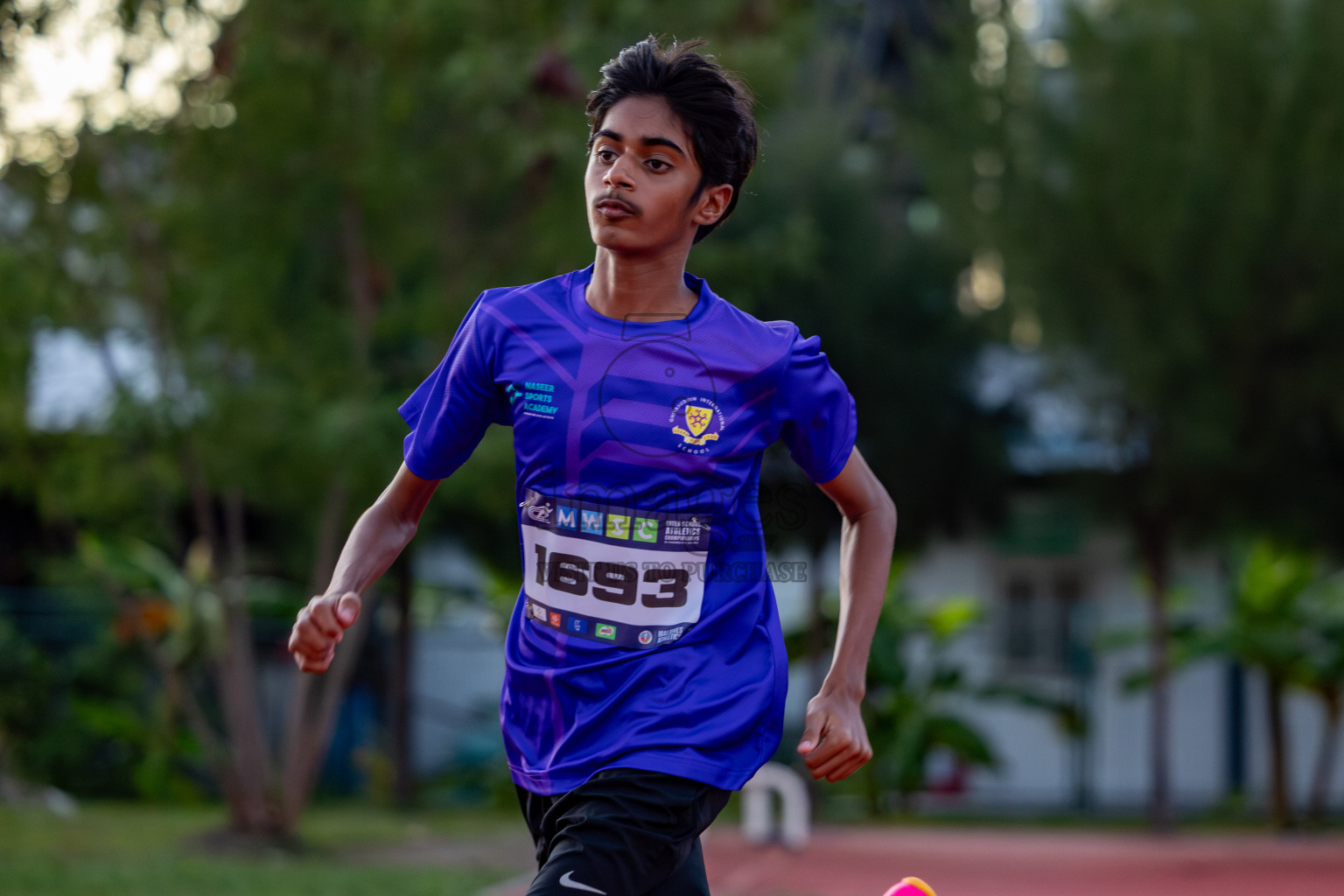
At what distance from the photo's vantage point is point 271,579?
53.9 feet

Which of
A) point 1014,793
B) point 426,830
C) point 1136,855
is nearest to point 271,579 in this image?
point 426,830

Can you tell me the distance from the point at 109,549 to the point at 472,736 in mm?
4830

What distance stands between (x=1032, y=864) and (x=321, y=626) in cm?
864

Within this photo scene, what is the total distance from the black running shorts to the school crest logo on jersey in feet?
1.83

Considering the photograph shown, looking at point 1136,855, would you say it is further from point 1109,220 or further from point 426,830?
point 426,830

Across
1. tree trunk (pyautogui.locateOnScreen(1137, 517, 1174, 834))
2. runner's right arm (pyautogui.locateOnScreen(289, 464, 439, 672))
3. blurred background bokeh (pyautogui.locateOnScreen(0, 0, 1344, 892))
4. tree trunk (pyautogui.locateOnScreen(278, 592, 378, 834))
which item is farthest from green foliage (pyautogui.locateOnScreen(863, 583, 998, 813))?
runner's right arm (pyautogui.locateOnScreen(289, 464, 439, 672))

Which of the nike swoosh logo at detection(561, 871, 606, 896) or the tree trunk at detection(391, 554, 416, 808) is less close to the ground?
the nike swoosh logo at detection(561, 871, 606, 896)

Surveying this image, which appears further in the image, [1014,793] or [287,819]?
[1014,793]

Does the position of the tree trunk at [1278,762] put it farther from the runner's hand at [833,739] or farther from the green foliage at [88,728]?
the runner's hand at [833,739]

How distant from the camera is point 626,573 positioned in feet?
8.15

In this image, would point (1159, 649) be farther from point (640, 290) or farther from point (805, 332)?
point (640, 290)

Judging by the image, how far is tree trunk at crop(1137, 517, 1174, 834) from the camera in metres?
11.4

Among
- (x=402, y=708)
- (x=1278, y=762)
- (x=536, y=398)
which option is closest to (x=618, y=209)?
(x=536, y=398)

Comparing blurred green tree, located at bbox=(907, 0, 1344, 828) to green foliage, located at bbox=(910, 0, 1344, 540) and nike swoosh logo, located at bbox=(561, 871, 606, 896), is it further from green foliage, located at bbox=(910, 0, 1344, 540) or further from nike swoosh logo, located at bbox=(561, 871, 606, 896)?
nike swoosh logo, located at bbox=(561, 871, 606, 896)
